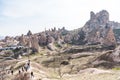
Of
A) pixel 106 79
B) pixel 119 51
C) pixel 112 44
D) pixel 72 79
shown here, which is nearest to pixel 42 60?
pixel 112 44

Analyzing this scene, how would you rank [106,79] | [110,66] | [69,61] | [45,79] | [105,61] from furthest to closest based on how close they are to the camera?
[69,61] < [105,61] < [110,66] < [45,79] < [106,79]

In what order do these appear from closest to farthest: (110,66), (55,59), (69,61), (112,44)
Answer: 1. (110,66)
2. (69,61)
3. (55,59)
4. (112,44)

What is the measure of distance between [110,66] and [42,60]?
6297cm

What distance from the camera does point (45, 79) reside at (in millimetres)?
72062

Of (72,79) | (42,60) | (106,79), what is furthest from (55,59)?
(106,79)

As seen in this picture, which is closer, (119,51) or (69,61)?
(119,51)

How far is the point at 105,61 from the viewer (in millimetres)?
107688

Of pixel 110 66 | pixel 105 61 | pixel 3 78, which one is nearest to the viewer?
pixel 3 78

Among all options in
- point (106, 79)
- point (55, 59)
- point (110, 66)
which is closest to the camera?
point (106, 79)

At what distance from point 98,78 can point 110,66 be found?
110 ft

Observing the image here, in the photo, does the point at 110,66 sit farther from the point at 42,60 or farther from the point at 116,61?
the point at 42,60

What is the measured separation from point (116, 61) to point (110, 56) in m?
6.29

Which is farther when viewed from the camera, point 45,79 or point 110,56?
point 110,56

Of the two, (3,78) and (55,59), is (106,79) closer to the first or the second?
(3,78)
